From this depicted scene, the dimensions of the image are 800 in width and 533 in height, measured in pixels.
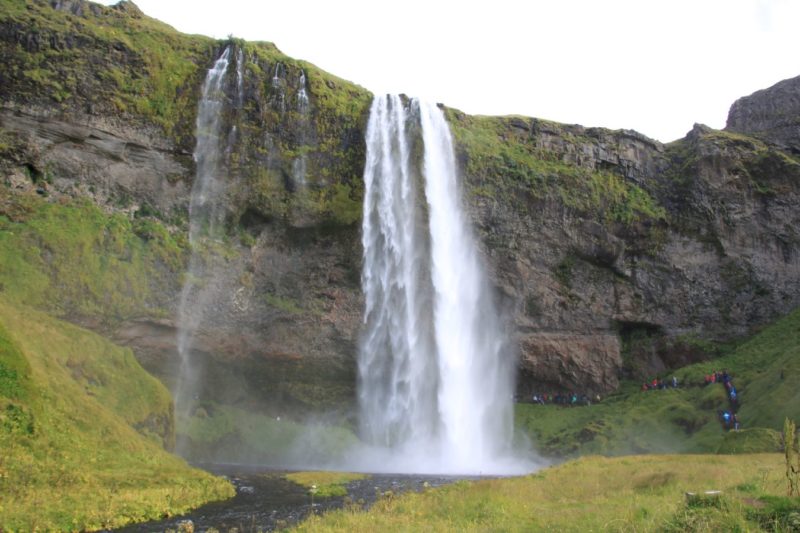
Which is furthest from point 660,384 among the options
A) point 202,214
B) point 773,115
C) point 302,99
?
point 202,214

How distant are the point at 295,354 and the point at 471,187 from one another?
63.3 feet

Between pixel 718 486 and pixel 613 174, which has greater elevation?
pixel 613 174

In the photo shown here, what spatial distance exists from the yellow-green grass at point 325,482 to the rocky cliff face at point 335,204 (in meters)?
15.9

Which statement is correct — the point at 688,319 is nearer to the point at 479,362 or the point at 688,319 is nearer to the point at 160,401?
the point at 479,362

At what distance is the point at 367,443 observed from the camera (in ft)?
147

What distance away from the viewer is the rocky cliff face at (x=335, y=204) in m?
41.8

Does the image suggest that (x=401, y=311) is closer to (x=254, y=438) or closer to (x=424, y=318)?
(x=424, y=318)

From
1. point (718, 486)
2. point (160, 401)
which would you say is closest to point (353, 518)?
point (718, 486)

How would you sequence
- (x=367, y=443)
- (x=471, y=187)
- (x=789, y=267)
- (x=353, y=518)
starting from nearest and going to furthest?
(x=353, y=518), (x=367, y=443), (x=471, y=187), (x=789, y=267)

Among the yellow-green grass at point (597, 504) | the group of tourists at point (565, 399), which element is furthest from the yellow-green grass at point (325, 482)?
the group of tourists at point (565, 399)

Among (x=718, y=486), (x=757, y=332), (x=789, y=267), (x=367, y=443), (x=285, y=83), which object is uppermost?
(x=285, y=83)

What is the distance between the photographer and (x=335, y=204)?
47688mm

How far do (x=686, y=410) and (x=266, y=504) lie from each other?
105ft

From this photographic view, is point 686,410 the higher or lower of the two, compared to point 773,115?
lower
